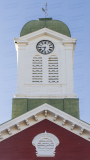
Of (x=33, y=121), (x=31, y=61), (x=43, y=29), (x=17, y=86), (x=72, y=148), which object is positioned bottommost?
(x=72, y=148)

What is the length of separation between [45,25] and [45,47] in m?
2.29

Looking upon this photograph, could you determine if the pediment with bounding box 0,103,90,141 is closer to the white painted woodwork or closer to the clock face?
the white painted woodwork

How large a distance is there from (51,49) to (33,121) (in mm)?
8058

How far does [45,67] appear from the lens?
32031 millimetres

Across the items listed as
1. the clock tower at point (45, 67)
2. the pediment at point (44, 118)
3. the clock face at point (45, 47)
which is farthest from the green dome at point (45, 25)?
the pediment at point (44, 118)

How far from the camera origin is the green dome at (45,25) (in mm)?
33594

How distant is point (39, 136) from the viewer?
Result: 25.9 meters

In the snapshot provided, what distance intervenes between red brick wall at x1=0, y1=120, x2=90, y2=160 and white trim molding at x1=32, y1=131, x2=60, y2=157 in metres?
0.23

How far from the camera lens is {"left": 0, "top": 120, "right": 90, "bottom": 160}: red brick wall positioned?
25.2 metres

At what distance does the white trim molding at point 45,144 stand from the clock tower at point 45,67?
168 inches

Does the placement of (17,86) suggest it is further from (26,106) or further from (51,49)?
(51,49)

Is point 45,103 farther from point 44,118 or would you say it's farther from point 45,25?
point 45,25

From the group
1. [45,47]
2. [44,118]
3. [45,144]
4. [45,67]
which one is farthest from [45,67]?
[45,144]

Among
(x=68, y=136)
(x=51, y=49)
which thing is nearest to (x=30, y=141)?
(x=68, y=136)
